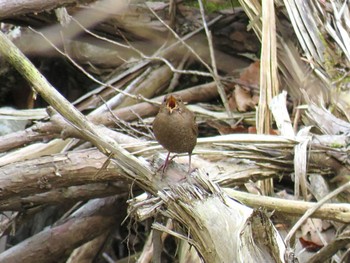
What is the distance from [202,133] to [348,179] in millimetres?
1226

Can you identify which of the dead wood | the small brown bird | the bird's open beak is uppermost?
the bird's open beak

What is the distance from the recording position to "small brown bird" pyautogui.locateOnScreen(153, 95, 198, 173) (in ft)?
10.6

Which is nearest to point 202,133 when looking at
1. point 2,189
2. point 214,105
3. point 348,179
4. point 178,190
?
point 214,105

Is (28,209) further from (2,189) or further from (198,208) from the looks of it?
(198,208)

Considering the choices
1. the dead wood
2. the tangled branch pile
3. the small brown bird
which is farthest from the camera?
the dead wood

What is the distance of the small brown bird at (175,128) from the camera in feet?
10.6

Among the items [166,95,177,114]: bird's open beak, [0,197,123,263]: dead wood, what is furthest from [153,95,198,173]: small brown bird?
[0,197,123,263]: dead wood

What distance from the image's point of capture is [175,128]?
3234 mm

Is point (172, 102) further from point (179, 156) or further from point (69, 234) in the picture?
point (69, 234)

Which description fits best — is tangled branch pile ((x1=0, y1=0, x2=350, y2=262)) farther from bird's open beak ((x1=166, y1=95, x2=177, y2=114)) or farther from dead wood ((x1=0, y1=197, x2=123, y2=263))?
bird's open beak ((x1=166, y1=95, x2=177, y2=114))

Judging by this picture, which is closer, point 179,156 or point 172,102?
point 172,102

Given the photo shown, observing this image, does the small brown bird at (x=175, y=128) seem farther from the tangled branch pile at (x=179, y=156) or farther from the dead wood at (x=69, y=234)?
the dead wood at (x=69, y=234)

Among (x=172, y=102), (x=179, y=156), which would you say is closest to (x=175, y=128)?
(x=172, y=102)

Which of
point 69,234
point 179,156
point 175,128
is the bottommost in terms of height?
point 69,234
